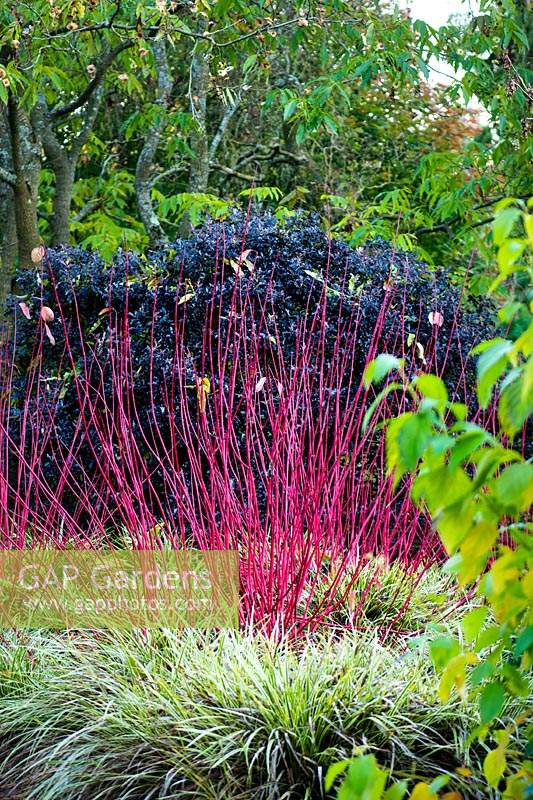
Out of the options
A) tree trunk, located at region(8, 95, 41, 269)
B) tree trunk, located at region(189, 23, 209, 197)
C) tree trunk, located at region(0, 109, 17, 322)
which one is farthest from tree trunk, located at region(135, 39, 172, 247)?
→ tree trunk, located at region(8, 95, 41, 269)

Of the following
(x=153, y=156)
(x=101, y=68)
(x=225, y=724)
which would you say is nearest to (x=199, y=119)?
(x=153, y=156)

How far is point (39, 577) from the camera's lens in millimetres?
3939

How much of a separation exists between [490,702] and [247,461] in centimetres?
236

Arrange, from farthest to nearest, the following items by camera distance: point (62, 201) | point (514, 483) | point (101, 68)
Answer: point (62, 201)
point (101, 68)
point (514, 483)

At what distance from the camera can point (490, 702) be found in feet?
5.62

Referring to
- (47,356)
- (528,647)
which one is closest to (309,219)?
(47,356)

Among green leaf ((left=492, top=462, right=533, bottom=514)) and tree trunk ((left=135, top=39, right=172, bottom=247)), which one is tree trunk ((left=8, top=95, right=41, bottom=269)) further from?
green leaf ((left=492, top=462, right=533, bottom=514))

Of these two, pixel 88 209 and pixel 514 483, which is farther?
pixel 88 209

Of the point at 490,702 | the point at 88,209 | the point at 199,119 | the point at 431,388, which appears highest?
the point at 199,119

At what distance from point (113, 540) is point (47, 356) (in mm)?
1143

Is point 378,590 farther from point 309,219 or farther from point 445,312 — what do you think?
point 309,219

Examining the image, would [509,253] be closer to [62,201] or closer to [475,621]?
[475,621]

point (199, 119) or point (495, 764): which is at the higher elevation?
point (199, 119)
